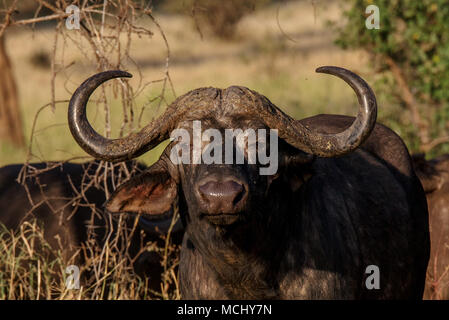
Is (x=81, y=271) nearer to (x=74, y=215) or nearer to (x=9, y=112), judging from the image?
(x=74, y=215)

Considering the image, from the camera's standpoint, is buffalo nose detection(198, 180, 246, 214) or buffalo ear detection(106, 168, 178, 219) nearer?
buffalo nose detection(198, 180, 246, 214)

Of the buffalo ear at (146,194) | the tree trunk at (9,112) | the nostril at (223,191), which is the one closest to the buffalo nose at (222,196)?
the nostril at (223,191)

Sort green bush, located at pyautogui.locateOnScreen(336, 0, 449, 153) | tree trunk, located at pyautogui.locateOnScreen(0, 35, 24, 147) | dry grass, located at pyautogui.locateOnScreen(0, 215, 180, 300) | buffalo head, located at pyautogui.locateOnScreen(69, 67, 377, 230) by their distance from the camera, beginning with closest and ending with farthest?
buffalo head, located at pyautogui.locateOnScreen(69, 67, 377, 230), dry grass, located at pyautogui.locateOnScreen(0, 215, 180, 300), green bush, located at pyautogui.locateOnScreen(336, 0, 449, 153), tree trunk, located at pyautogui.locateOnScreen(0, 35, 24, 147)

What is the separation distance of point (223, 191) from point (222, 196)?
0.07 feet

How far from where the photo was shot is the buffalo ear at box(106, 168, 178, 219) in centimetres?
382

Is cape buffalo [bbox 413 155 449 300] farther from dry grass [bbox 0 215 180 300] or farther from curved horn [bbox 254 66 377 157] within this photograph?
curved horn [bbox 254 66 377 157]

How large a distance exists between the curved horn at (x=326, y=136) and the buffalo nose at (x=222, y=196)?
0.50 meters

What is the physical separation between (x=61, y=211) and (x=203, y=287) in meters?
2.01

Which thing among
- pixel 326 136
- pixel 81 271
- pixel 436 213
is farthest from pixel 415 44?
pixel 326 136

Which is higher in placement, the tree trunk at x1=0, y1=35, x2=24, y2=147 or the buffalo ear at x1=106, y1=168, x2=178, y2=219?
the buffalo ear at x1=106, y1=168, x2=178, y2=219

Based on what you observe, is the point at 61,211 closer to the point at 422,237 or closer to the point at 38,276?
the point at 38,276

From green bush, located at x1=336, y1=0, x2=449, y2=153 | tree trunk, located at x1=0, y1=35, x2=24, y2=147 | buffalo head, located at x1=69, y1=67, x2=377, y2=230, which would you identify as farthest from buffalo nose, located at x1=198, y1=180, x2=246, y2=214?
tree trunk, located at x1=0, y1=35, x2=24, y2=147

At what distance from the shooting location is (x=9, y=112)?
1270 centimetres

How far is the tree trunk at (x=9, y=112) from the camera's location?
12.4m
